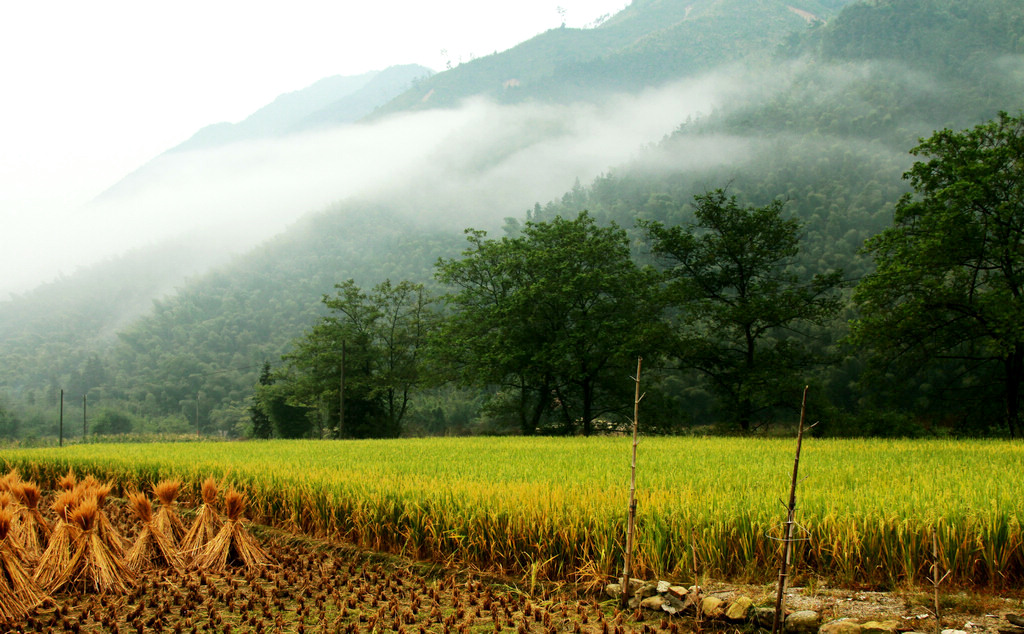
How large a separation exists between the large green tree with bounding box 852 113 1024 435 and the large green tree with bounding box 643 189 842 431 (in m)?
3.57

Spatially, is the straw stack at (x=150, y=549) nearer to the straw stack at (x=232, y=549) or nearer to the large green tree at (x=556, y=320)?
the straw stack at (x=232, y=549)

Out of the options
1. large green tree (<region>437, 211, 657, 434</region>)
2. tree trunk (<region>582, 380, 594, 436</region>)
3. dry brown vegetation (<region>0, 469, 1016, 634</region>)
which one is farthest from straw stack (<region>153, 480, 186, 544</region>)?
tree trunk (<region>582, 380, 594, 436</region>)

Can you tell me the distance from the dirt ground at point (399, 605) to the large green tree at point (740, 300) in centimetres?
2083

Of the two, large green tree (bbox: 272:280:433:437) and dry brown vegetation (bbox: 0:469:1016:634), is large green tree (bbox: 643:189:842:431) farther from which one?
dry brown vegetation (bbox: 0:469:1016:634)

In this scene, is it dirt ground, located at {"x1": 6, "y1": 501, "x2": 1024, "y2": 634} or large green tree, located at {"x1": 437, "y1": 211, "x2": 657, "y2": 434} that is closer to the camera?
dirt ground, located at {"x1": 6, "y1": 501, "x2": 1024, "y2": 634}

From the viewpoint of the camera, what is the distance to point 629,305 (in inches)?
1174

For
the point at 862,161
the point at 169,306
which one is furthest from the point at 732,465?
the point at 169,306

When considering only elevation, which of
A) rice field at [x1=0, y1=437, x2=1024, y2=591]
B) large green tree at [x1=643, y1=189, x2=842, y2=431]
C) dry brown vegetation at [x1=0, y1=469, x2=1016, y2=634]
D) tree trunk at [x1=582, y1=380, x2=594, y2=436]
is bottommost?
tree trunk at [x1=582, y1=380, x2=594, y2=436]

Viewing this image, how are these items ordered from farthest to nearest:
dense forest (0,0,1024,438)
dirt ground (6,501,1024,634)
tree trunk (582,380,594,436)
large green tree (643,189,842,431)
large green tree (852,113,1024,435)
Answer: tree trunk (582,380,594,436)
dense forest (0,0,1024,438)
large green tree (643,189,842,431)
large green tree (852,113,1024,435)
dirt ground (6,501,1024,634)

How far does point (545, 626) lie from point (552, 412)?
28854 millimetres

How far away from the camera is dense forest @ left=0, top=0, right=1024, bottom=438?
25.4 meters

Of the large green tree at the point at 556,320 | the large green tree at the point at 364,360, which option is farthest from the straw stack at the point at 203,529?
the large green tree at the point at 364,360

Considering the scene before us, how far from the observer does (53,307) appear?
155625 millimetres

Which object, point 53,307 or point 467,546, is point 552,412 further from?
point 53,307
